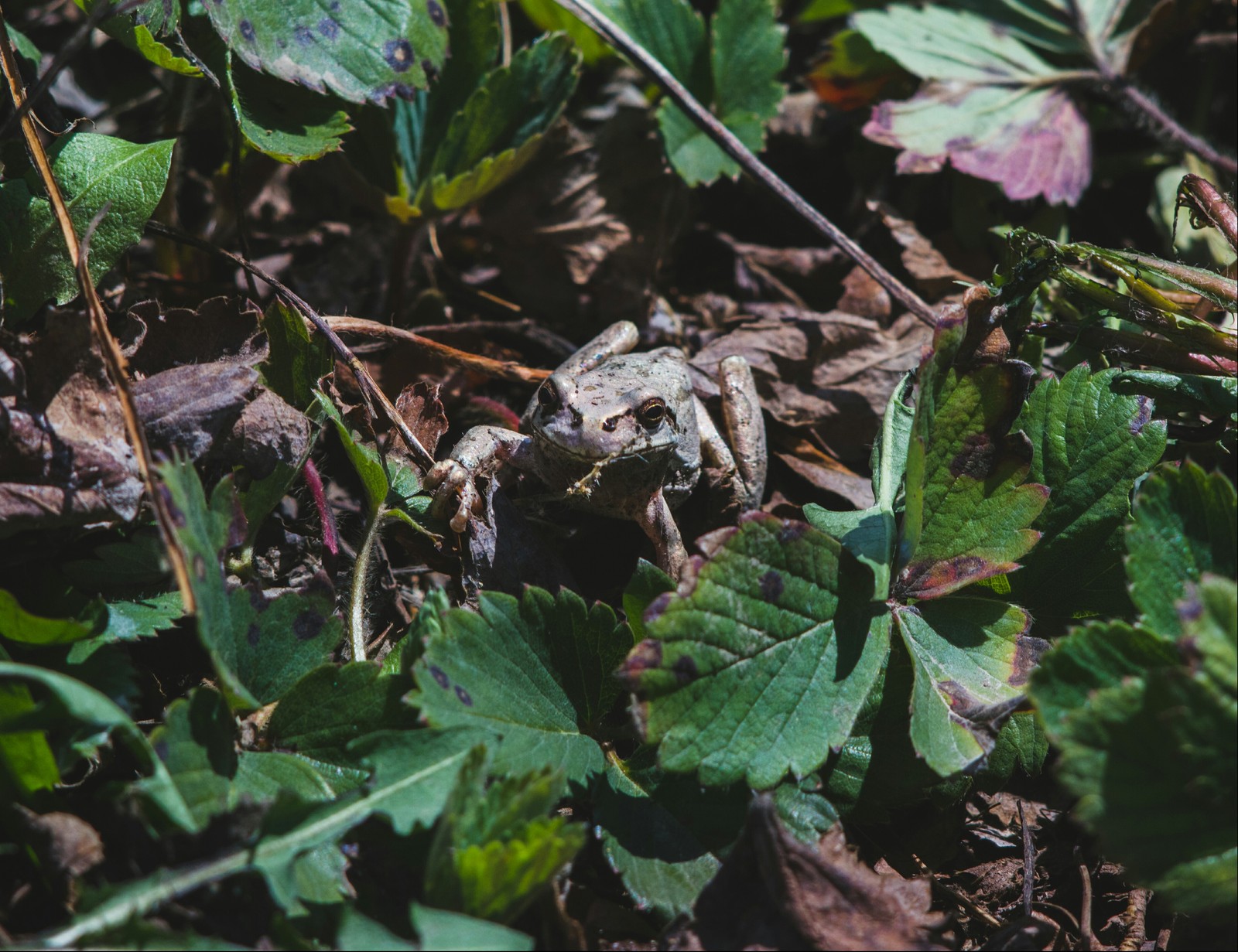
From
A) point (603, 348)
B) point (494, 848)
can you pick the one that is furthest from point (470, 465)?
point (494, 848)

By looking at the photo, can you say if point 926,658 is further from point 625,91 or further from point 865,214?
point 625,91

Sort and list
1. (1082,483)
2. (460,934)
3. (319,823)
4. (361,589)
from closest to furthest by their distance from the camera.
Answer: (460,934) < (319,823) < (1082,483) < (361,589)

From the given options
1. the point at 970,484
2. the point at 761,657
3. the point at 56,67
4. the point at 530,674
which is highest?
the point at 56,67

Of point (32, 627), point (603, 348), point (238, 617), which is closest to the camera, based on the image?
point (32, 627)

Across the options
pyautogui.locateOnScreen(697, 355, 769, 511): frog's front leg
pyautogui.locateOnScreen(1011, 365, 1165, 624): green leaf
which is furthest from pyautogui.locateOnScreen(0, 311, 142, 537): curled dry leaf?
pyautogui.locateOnScreen(1011, 365, 1165, 624): green leaf

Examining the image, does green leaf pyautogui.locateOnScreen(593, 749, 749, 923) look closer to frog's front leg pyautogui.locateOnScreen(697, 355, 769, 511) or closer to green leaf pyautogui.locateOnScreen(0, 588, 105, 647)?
green leaf pyautogui.locateOnScreen(0, 588, 105, 647)

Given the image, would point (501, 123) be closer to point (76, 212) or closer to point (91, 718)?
point (76, 212)

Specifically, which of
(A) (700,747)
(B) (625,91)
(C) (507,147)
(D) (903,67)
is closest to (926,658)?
(A) (700,747)

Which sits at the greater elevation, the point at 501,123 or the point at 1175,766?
the point at 501,123
